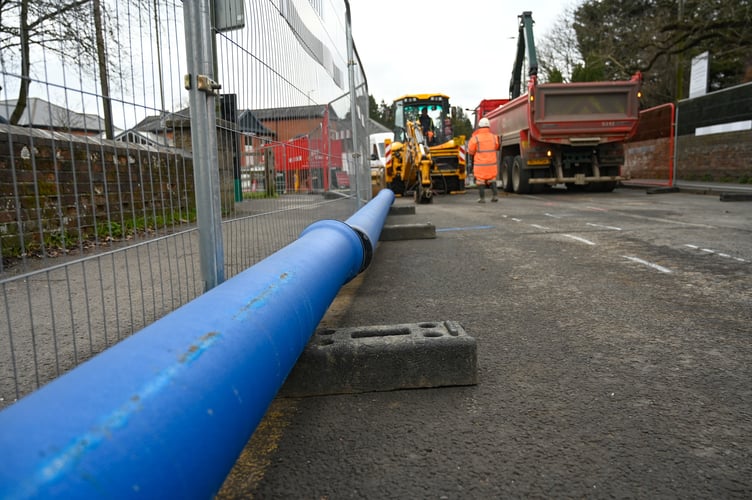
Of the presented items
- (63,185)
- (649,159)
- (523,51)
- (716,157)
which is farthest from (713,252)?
(649,159)

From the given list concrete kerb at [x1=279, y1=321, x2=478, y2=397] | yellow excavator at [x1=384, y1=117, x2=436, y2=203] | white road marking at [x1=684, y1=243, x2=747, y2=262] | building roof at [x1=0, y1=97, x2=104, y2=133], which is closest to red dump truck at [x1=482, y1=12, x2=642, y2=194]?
yellow excavator at [x1=384, y1=117, x2=436, y2=203]

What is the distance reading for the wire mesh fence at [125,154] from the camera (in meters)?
1.88

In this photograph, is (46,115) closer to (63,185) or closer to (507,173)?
(63,185)

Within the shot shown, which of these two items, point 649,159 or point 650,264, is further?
point 649,159

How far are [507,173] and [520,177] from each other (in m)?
1.54

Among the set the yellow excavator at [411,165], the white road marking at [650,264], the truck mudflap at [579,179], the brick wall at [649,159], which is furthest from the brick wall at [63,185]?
the brick wall at [649,159]

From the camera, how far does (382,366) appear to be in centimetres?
250

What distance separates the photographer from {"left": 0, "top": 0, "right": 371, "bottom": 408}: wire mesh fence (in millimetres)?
1882

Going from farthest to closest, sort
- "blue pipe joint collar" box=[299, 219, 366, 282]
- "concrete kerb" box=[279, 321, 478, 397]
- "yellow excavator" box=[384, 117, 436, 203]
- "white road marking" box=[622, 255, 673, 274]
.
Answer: "yellow excavator" box=[384, 117, 436, 203] → "white road marking" box=[622, 255, 673, 274] → "blue pipe joint collar" box=[299, 219, 366, 282] → "concrete kerb" box=[279, 321, 478, 397]

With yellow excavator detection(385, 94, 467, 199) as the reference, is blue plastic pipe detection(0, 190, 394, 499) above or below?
below

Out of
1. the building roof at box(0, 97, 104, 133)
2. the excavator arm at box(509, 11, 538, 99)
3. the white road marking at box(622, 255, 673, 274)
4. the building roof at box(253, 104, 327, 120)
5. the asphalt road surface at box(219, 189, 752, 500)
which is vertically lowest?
the asphalt road surface at box(219, 189, 752, 500)

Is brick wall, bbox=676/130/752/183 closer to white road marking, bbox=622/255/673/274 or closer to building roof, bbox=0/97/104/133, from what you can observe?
white road marking, bbox=622/255/673/274

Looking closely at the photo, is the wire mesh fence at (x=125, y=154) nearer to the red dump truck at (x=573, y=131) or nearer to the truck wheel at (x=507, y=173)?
the red dump truck at (x=573, y=131)

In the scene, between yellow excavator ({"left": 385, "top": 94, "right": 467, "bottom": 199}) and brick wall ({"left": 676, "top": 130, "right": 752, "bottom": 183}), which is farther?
brick wall ({"left": 676, "top": 130, "right": 752, "bottom": 183})
